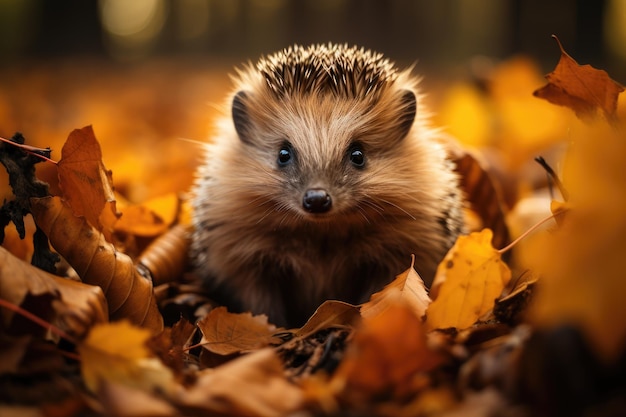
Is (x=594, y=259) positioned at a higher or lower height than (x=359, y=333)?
higher

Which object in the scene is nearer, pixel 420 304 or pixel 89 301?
pixel 89 301

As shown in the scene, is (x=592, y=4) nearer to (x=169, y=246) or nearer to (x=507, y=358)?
(x=169, y=246)

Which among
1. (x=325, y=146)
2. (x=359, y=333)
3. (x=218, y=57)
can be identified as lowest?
(x=218, y=57)

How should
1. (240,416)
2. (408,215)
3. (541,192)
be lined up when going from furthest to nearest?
(541,192) → (408,215) → (240,416)

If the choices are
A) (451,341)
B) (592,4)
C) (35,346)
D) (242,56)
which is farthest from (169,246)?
(242,56)

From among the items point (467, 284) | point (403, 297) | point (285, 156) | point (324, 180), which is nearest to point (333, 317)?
point (403, 297)

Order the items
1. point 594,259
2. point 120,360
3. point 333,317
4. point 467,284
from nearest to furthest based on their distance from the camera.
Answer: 1. point 594,259
2. point 120,360
3. point 467,284
4. point 333,317

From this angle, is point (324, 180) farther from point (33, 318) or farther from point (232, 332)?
point (33, 318)
